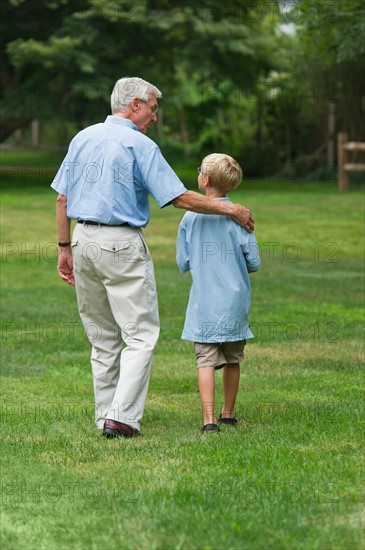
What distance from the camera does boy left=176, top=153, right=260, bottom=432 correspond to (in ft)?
Result: 23.0

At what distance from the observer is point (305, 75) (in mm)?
34438

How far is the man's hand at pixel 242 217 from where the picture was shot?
22.5 ft

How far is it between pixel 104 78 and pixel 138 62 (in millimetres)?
3565

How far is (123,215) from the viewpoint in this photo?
6.73 meters

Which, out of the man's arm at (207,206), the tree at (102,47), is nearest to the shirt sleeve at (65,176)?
the man's arm at (207,206)

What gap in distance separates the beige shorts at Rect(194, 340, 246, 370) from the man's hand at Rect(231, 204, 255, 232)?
71 cm

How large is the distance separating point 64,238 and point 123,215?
50 centimetres

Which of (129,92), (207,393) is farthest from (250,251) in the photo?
(129,92)

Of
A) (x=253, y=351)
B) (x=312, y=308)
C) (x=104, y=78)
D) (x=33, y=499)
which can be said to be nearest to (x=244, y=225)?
(x=33, y=499)

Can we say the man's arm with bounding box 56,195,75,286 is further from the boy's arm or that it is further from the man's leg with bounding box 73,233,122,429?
the boy's arm

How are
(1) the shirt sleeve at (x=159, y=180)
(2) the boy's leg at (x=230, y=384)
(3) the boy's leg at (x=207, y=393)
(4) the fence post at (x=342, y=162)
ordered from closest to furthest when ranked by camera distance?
(1) the shirt sleeve at (x=159, y=180) → (3) the boy's leg at (x=207, y=393) → (2) the boy's leg at (x=230, y=384) → (4) the fence post at (x=342, y=162)

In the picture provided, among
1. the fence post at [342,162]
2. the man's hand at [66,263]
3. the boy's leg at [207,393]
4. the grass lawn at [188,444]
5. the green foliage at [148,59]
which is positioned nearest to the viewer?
the grass lawn at [188,444]

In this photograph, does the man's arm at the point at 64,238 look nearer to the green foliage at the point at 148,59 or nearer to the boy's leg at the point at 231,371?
the boy's leg at the point at 231,371

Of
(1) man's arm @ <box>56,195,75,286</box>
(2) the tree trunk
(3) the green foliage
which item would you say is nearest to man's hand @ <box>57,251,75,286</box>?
(1) man's arm @ <box>56,195,75,286</box>
